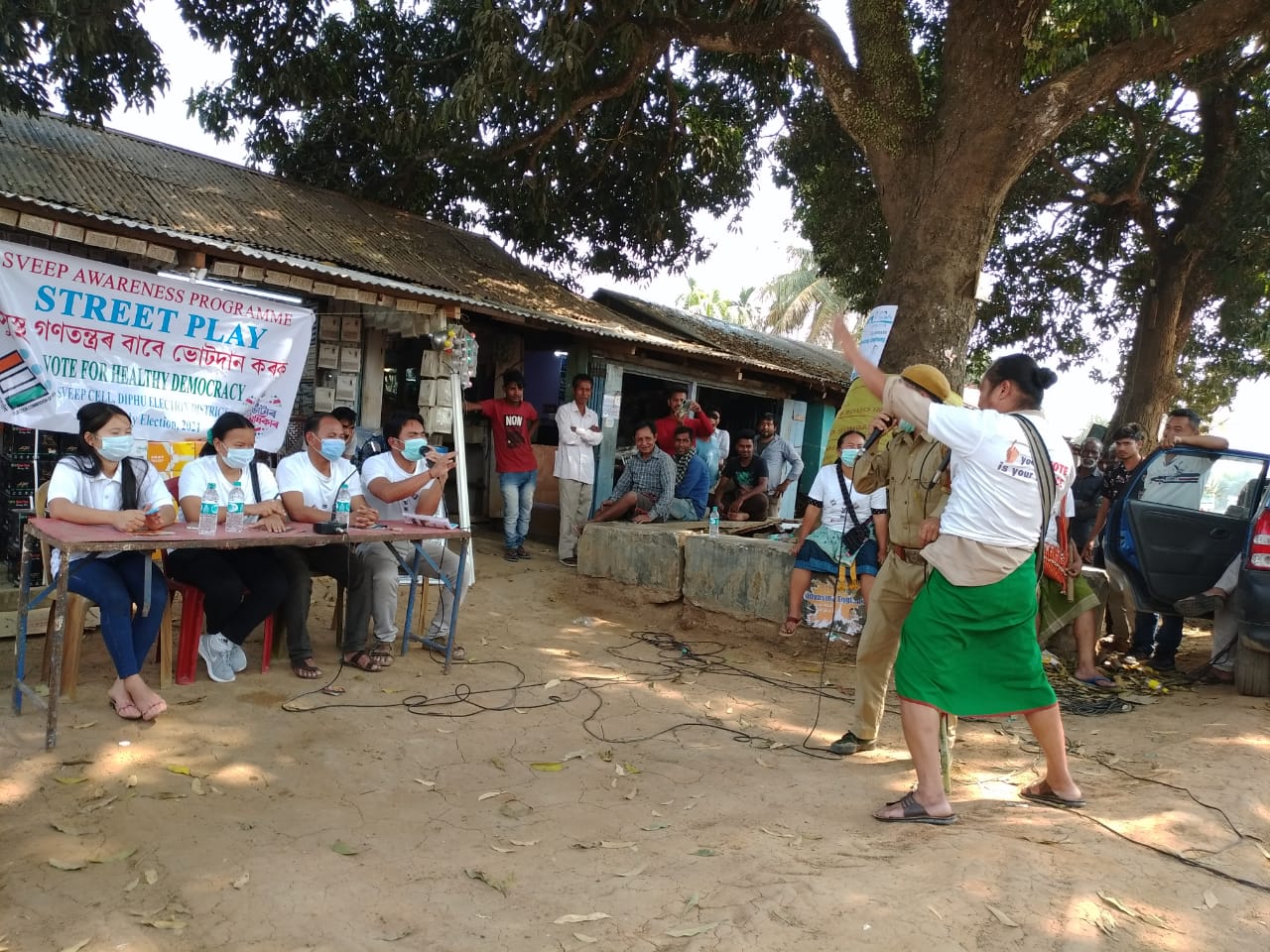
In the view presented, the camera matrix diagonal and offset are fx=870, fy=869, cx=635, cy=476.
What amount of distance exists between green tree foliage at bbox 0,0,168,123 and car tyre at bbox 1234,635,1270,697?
29.2 ft

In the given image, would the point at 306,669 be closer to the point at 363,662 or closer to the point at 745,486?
the point at 363,662

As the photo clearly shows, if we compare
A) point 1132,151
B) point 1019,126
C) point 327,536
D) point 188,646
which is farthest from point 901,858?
point 1132,151

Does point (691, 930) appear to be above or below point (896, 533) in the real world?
below

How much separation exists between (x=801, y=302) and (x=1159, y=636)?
96.2 feet

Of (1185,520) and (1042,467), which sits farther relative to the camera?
(1185,520)

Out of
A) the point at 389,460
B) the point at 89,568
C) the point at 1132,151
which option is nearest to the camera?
the point at 89,568

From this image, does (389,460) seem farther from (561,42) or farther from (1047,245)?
(1047,245)

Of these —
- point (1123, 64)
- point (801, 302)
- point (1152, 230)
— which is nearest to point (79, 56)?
point (1123, 64)

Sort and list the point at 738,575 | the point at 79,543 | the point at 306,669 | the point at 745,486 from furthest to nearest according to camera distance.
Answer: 1. the point at 745,486
2. the point at 738,575
3. the point at 306,669
4. the point at 79,543

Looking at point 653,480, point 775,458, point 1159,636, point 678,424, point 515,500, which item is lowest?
point 1159,636

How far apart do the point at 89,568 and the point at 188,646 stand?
31.2 inches

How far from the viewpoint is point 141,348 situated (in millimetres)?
6055

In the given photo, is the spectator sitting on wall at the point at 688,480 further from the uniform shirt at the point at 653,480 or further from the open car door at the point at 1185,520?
the open car door at the point at 1185,520

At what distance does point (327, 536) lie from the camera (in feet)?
15.9
